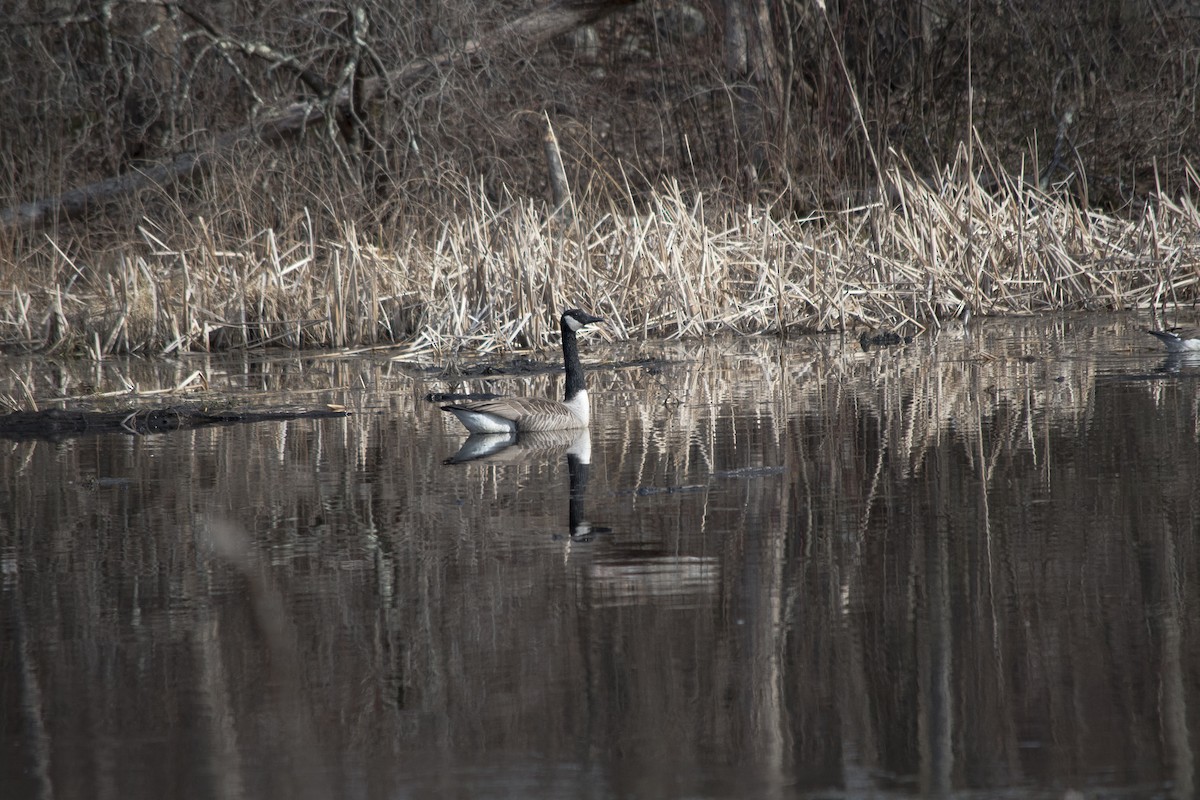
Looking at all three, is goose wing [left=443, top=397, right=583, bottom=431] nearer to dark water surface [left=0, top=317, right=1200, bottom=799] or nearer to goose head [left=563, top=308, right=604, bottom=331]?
dark water surface [left=0, top=317, right=1200, bottom=799]

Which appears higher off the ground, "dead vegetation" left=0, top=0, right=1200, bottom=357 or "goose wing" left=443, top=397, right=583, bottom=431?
"dead vegetation" left=0, top=0, right=1200, bottom=357

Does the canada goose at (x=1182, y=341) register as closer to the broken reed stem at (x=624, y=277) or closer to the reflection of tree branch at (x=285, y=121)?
the broken reed stem at (x=624, y=277)

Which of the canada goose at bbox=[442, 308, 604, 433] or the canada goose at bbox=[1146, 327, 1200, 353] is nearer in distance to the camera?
the canada goose at bbox=[442, 308, 604, 433]

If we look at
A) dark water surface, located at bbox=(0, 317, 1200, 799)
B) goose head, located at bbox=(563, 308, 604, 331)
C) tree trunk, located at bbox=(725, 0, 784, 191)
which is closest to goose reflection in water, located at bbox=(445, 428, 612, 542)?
dark water surface, located at bbox=(0, 317, 1200, 799)

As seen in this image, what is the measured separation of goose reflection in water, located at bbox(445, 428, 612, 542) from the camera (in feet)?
22.3

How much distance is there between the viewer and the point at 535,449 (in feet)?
25.5

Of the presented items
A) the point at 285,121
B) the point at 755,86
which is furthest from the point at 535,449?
the point at 285,121

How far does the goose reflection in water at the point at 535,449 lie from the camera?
22.3 ft

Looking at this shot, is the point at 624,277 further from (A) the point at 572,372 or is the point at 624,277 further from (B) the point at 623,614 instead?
(B) the point at 623,614

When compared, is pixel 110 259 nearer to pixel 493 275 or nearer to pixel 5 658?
pixel 493 275

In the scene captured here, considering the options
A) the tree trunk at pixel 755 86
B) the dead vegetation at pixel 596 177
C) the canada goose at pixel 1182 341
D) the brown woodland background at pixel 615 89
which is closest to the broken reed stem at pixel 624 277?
the dead vegetation at pixel 596 177

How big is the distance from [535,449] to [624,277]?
18.4 feet

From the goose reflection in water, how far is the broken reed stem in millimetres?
4632

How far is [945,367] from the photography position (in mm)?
10344
